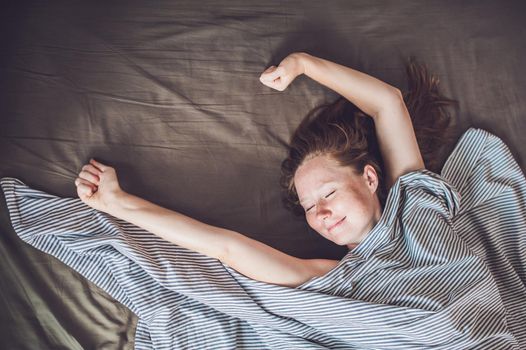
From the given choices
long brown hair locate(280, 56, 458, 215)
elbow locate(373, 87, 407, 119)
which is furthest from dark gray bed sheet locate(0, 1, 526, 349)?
elbow locate(373, 87, 407, 119)

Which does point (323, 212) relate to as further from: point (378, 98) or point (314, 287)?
point (378, 98)

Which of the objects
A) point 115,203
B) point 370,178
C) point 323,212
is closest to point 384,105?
point 370,178

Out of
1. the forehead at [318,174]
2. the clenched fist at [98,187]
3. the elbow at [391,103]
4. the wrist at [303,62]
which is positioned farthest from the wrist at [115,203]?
the elbow at [391,103]

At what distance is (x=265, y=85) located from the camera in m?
1.38

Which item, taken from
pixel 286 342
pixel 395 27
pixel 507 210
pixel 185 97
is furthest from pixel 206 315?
pixel 395 27

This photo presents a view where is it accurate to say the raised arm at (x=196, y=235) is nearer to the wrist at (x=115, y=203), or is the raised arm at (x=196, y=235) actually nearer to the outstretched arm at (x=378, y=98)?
the wrist at (x=115, y=203)

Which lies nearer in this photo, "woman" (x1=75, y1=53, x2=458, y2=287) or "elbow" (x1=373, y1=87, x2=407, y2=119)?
"woman" (x1=75, y1=53, x2=458, y2=287)

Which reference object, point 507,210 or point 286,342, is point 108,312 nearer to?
point 286,342

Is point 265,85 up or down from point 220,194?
up

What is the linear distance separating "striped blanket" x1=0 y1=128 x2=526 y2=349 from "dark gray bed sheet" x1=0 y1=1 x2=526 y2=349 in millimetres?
54

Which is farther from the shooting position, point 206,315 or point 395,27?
point 395,27

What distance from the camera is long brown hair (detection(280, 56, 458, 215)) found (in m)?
1.28

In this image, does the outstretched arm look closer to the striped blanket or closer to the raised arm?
the striped blanket

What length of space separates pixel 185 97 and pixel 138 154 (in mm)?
185
